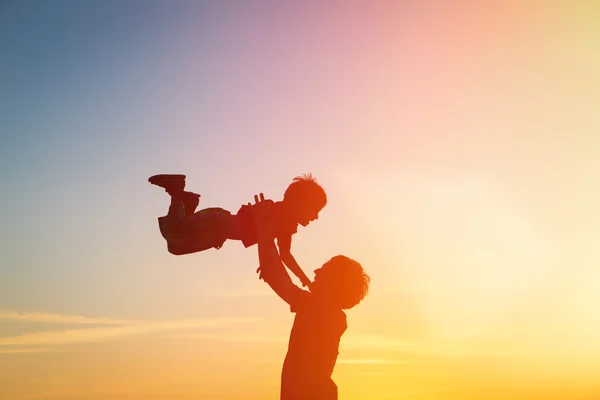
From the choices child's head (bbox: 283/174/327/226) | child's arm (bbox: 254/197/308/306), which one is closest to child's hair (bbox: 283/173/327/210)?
child's head (bbox: 283/174/327/226)

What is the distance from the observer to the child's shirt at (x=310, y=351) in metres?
8.02

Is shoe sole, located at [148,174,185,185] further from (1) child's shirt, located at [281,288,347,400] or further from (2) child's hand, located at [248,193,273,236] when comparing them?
(1) child's shirt, located at [281,288,347,400]

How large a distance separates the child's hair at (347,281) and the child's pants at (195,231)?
2.33 metres

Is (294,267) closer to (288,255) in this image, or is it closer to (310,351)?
(288,255)

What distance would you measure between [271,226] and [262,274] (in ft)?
2.70

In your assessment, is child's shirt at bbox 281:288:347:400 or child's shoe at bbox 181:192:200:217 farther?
child's shoe at bbox 181:192:200:217

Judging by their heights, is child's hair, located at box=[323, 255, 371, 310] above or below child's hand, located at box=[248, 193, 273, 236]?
below

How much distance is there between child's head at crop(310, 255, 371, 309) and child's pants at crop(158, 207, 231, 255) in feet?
7.52

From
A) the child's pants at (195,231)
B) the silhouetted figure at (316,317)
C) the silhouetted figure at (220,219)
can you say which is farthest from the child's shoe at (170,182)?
the silhouetted figure at (316,317)

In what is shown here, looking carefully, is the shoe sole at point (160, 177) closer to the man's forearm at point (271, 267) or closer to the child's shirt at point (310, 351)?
the man's forearm at point (271, 267)

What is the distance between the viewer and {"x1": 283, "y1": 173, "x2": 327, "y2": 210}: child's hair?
31.5ft

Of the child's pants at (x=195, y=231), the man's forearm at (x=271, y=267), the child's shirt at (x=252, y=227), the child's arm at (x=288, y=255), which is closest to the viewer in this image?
the man's forearm at (x=271, y=267)

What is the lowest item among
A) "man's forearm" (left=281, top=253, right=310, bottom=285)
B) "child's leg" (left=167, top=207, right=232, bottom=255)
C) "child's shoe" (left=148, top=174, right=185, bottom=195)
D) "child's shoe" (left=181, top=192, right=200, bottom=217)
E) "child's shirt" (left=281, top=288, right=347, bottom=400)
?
"child's shirt" (left=281, top=288, right=347, bottom=400)

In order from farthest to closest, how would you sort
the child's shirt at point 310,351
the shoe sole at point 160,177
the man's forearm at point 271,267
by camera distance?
the shoe sole at point 160,177 → the man's forearm at point 271,267 → the child's shirt at point 310,351
